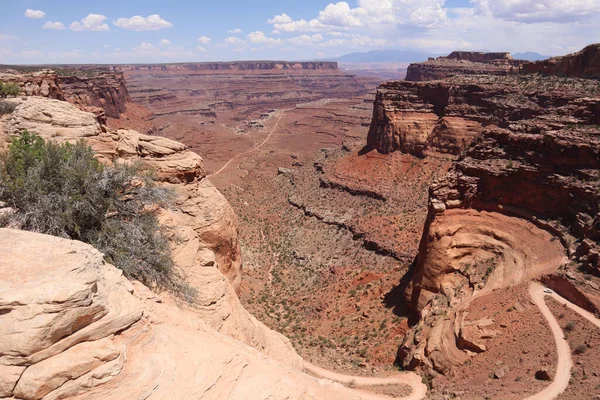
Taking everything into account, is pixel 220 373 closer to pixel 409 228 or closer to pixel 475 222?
pixel 475 222

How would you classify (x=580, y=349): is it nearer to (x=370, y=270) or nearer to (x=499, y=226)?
(x=499, y=226)

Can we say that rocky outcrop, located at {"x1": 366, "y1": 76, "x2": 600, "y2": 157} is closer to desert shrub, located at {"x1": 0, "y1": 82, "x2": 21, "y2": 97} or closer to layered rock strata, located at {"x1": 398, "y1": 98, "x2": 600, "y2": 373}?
layered rock strata, located at {"x1": 398, "y1": 98, "x2": 600, "y2": 373}

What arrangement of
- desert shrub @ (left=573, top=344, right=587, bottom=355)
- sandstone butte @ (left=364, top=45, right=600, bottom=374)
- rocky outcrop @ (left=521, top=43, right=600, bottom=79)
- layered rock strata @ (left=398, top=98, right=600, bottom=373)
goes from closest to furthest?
1. desert shrub @ (left=573, top=344, right=587, bottom=355)
2. sandstone butte @ (left=364, top=45, right=600, bottom=374)
3. layered rock strata @ (left=398, top=98, right=600, bottom=373)
4. rocky outcrop @ (left=521, top=43, right=600, bottom=79)

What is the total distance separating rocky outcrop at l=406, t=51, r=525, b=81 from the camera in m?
83.2

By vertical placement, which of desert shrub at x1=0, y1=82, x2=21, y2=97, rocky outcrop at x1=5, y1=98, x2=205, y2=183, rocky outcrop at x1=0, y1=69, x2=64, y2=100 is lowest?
rocky outcrop at x1=5, y1=98, x2=205, y2=183

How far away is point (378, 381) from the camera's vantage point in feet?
60.4

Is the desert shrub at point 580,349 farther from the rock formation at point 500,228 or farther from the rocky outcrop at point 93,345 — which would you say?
the rocky outcrop at point 93,345

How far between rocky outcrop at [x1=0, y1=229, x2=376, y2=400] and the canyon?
3 cm

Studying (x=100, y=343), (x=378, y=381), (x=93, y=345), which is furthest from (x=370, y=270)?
(x=93, y=345)

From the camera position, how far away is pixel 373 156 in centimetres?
5506

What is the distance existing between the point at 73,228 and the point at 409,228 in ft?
101

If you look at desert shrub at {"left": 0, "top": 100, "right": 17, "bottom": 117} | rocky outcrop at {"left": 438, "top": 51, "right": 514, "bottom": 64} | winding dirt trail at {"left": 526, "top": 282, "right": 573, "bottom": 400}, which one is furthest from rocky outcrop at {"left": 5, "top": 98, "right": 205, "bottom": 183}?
rocky outcrop at {"left": 438, "top": 51, "right": 514, "bottom": 64}

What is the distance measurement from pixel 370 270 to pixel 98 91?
77.2m

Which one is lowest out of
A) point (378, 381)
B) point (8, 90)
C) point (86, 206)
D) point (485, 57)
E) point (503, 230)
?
point (378, 381)
